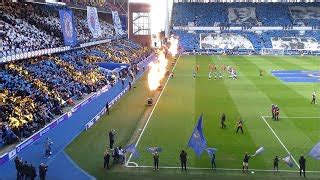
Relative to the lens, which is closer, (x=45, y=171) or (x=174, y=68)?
(x=45, y=171)

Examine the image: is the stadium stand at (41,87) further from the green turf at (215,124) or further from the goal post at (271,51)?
the goal post at (271,51)

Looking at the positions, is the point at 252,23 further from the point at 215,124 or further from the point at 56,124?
the point at 56,124

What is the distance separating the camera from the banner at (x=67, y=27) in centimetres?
4156

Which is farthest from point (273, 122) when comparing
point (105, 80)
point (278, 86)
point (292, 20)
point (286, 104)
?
point (292, 20)

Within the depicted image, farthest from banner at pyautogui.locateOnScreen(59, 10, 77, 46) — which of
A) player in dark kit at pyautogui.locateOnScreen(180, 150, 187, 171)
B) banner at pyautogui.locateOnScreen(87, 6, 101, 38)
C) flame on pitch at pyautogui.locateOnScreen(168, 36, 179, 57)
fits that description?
flame on pitch at pyautogui.locateOnScreen(168, 36, 179, 57)

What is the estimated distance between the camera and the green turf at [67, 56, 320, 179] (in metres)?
25.6

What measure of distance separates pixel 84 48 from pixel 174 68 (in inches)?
589

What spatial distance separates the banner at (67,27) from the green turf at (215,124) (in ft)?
26.4

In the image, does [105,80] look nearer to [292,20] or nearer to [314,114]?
[314,114]

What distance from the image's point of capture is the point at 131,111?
39.0m

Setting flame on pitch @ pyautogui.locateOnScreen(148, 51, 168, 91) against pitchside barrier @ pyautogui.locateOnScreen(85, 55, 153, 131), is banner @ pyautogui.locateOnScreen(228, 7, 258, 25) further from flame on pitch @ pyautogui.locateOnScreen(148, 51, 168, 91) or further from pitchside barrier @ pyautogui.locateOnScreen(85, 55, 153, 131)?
pitchside barrier @ pyautogui.locateOnScreen(85, 55, 153, 131)

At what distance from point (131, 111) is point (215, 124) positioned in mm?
8565

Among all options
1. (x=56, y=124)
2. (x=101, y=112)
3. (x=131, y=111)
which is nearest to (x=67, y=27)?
(x=101, y=112)

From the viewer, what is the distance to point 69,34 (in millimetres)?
43281
